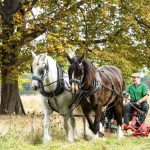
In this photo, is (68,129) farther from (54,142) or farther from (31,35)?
(31,35)

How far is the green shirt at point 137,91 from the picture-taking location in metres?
12.4

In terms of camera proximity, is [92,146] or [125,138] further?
[125,138]

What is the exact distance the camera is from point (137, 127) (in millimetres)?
12156

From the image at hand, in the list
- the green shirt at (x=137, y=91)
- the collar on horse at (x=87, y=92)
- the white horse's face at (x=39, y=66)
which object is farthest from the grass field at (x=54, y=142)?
the white horse's face at (x=39, y=66)

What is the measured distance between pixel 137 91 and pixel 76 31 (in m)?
8.66

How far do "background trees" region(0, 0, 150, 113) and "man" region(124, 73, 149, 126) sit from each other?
257 inches

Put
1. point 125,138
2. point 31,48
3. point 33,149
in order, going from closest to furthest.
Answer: point 33,149, point 125,138, point 31,48

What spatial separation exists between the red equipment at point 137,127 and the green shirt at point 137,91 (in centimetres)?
28

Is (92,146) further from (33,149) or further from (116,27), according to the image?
(116,27)

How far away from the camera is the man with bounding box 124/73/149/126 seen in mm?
12337

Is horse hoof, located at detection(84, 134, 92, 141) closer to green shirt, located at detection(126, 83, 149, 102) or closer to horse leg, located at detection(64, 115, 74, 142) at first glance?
horse leg, located at detection(64, 115, 74, 142)

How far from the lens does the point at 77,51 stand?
1989 cm

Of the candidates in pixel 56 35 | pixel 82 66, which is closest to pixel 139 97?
pixel 82 66

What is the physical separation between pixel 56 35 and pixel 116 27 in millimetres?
3232
